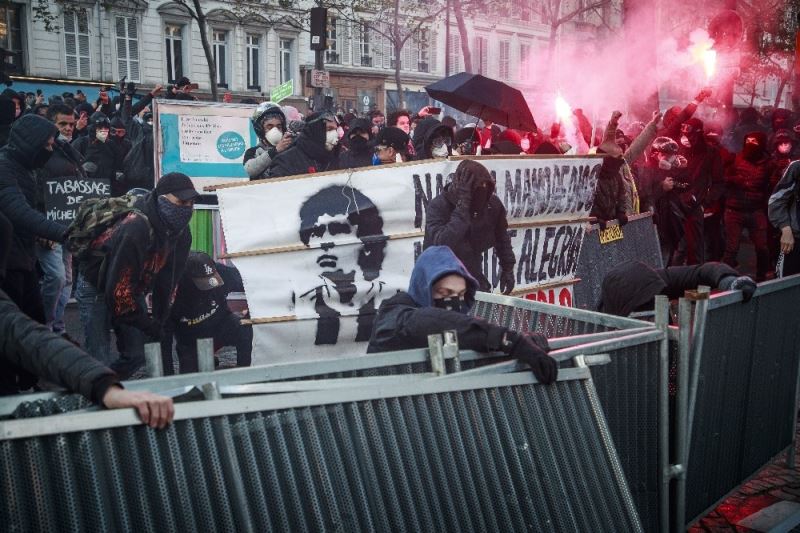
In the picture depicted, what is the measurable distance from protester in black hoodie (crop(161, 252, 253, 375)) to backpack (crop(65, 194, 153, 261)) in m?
0.89

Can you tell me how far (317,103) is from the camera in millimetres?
15852

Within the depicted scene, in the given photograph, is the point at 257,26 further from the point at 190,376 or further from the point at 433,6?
the point at 190,376

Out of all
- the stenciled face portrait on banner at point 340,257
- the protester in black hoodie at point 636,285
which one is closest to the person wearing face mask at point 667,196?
the stenciled face portrait on banner at point 340,257

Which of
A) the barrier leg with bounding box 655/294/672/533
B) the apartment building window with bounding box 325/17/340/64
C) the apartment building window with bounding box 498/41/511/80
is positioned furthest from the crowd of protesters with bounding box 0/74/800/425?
the apartment building window with bounding box 498/41/511/80

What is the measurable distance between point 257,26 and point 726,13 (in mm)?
30751

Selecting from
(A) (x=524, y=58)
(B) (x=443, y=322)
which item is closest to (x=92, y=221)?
(B) (x=443, y=322)

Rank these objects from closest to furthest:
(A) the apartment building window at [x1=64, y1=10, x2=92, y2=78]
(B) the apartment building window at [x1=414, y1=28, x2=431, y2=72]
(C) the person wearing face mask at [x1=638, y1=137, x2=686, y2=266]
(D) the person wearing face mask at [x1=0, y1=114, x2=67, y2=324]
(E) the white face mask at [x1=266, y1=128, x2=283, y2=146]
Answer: (D) the person wearing face mask at [x1=0, y1=114, x2=67, y2=324]
(E) the white face mask at [x1=266, y1=128, x2=283, y2=146]
(C) the person wearing face mask at [x1=638, y1=137, x2=686, y2=266]
(A) the apartment building window at [x1=64, y1=10, x2=92, y2=78]
(B) the apartment building window at [x1=414, y1=28, x2=431, y2=72]

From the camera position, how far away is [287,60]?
143ft

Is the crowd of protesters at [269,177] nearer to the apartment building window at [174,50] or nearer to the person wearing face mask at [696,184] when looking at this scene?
the person wearing face mask at [696,184]

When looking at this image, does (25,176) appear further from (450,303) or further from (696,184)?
(696,184)

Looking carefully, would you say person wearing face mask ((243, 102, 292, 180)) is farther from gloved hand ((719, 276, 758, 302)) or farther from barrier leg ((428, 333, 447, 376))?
barrier leg ((428, 333, 447, 376))

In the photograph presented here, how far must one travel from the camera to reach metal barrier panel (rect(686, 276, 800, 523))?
164 inches

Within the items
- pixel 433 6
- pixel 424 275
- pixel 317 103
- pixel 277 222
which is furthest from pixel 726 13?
pixel 433 6

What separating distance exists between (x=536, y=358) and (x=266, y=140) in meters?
5.78
